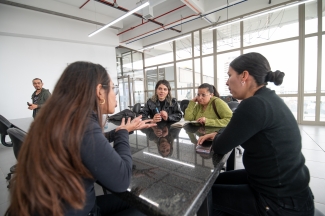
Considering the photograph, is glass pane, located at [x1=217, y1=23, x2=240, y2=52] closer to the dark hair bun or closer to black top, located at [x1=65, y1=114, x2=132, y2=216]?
the dark hair bun

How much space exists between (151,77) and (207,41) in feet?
10.7

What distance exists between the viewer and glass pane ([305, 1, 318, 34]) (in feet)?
13.8

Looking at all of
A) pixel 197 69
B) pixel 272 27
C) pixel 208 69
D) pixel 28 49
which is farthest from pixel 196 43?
pixel 28 49

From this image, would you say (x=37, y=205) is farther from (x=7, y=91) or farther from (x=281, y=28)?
(x=281, y=28)

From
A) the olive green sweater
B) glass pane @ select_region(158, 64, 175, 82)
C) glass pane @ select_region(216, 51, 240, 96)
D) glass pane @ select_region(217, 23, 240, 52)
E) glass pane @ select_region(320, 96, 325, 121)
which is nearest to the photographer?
the olive green sweater

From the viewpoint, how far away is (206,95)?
5.89 ft

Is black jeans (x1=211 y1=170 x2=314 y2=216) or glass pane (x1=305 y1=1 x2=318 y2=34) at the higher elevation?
glass pane (x1=305 y1=1 x2=318 y2=34)

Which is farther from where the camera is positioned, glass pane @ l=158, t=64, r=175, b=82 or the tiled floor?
glass pane @ l=158, t=64, r=175, b=82

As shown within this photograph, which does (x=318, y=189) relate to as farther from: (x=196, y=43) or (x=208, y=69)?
(x=196, y=43)

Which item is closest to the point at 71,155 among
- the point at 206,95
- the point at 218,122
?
the point at 218,122

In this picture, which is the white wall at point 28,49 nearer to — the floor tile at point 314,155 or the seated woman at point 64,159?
the seated woman at point 64,159

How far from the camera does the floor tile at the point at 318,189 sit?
1562 millimetres

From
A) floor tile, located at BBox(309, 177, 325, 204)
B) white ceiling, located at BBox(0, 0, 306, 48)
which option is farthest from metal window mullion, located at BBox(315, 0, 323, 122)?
floor tile, located at BBox(309, 177, 325, 204)

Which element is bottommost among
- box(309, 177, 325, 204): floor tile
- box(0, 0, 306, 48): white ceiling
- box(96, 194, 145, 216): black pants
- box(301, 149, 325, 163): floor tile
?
box(309, 177, 325, 204): floor tile
